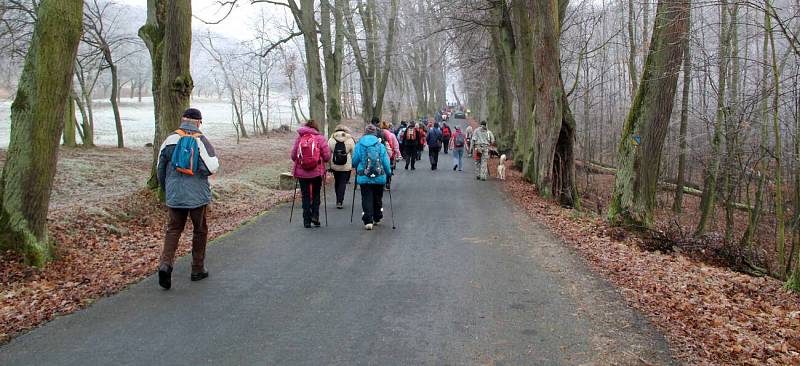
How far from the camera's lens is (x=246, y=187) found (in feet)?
55.3

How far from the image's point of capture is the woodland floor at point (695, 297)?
5.22 m

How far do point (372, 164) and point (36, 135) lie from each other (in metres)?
4.88

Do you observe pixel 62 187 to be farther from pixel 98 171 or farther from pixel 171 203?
pixel 171 203

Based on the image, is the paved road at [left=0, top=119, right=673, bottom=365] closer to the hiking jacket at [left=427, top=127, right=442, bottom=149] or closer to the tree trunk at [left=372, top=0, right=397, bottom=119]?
the hiking jacket at [left=427, top=127, right=442, bottom=149]

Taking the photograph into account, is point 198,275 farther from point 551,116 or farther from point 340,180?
point 551,116

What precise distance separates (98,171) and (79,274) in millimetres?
11234

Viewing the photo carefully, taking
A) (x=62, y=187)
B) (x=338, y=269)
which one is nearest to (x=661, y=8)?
(x=338, y=269)

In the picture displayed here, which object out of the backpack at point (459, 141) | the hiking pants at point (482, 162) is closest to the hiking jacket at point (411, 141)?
the backpack at point (459, 141)

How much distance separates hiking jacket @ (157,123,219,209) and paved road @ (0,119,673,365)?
97 centimetres

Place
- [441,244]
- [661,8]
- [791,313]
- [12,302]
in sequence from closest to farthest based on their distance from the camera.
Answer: [12,302] → [791,313] → [441,244] → [661,8]

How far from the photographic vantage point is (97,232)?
9.89 meters

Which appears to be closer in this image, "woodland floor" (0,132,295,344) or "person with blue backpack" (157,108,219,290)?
"woodland floor" (0,132,295,344)

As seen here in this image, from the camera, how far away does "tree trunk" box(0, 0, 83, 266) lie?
7.14m

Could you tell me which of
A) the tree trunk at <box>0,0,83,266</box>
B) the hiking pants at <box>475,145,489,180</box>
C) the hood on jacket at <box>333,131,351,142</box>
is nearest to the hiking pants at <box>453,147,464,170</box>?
the hiking pants at <box>475,145,489,180</box>
